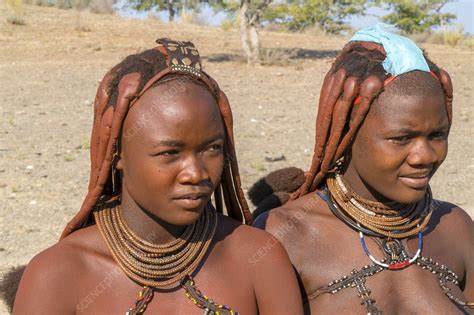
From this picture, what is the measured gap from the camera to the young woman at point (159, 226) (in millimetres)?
2633

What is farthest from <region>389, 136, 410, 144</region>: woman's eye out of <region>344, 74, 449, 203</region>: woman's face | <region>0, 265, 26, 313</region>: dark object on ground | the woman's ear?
<region>0, 265, 26, 313</region>: dark object on ground

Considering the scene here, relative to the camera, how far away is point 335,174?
3.44m

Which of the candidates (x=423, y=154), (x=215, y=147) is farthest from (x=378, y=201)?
(x=215, y=147)

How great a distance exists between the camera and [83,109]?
1080cm

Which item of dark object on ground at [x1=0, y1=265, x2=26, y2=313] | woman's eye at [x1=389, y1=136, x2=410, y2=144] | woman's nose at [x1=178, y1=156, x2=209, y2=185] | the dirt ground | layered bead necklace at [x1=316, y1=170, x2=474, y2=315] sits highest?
woman's eye at [x1=389, y1=136, x2=410, y2=144]

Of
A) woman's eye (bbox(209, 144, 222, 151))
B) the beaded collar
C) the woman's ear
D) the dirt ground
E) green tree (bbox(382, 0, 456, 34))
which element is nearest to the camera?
woman's eye (bbox(209, 144, 222, 151))

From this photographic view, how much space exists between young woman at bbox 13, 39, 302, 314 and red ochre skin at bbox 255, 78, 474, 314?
365mm

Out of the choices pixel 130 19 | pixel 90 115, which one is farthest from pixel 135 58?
pixel 130 19

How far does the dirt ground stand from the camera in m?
7.02

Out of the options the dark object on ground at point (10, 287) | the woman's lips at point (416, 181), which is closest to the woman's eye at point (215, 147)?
the woman's lips at point (416, 181)

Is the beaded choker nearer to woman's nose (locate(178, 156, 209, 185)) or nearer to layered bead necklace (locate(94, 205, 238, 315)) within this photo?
layered bead necklace (locate(94, 205, 238, 315))

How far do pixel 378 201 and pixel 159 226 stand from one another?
1030 mm

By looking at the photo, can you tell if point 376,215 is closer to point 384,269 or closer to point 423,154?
point 384,269

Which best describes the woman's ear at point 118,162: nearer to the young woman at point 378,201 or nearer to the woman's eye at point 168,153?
the woman's eye at point 168,153
